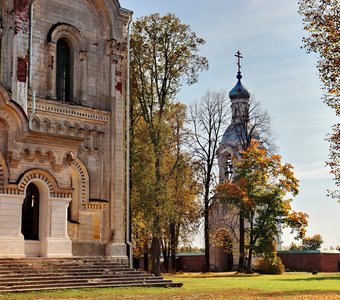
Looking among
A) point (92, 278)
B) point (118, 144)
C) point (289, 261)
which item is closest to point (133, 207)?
point (118, 144)

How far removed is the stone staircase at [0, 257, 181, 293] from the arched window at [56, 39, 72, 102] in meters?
7.14

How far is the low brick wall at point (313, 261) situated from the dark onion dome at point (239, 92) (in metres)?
14.6

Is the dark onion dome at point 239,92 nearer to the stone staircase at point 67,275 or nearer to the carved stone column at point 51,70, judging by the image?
the carved stone column at point 51,70

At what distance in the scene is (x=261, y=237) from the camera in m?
40.8

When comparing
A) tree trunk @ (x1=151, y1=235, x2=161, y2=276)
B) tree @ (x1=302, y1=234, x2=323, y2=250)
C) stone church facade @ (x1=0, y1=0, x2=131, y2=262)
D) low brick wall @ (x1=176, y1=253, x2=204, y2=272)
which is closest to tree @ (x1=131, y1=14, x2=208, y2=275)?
tree trunk @ (x1=151, y1=235, x2=161, y2=276)

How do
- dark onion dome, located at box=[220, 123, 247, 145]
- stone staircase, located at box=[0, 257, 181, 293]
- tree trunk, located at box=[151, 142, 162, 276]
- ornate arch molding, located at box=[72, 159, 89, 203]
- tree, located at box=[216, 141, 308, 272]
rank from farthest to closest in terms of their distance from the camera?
dark onion dome, located at box=[220, 123, 247, 145] → tree, located at box=[216, 141, 308, 272] → tree trunk, located at box=[151, 142, 162, 276] → ornate arch molding, located at box=[72, 159, 89, 203] → stone staircase, located at box=[0, 257, 181, 293]

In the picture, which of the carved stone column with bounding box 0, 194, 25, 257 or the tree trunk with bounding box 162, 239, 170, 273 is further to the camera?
the tree trunk with bounding box 162, 239, 170, 273

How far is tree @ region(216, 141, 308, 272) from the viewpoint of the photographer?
40469 millimetres

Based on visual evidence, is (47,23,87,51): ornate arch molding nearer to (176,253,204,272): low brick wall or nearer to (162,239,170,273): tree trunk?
(162,239,170,273): tree trunk

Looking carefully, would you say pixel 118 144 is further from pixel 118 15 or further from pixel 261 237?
pixel 261 237

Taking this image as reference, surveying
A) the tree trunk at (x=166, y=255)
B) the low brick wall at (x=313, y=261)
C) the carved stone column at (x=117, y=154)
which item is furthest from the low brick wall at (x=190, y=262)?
the carved stone column at (x=117, y=154)

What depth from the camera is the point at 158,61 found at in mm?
35406

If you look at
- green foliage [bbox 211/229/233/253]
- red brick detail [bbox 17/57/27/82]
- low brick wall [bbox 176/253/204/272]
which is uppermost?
red brick detail [bbox 17/57/27/82]

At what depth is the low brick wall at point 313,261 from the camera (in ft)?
163
